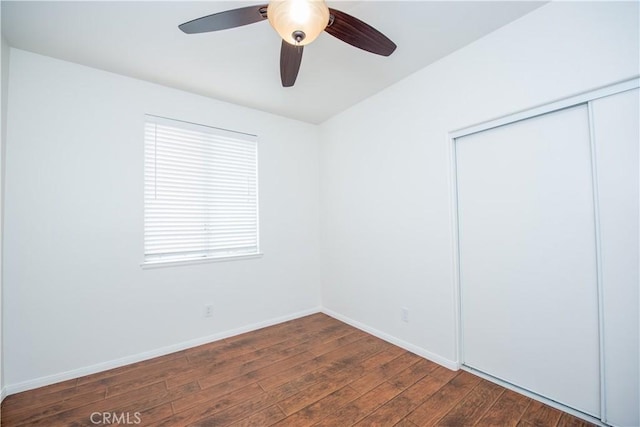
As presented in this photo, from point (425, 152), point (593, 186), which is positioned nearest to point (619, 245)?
point (593, 186)

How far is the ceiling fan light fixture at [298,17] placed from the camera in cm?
121

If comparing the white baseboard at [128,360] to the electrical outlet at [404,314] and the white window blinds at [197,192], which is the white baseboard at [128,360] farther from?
the electrical outlet at [404,314]

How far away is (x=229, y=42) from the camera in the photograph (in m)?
1.96

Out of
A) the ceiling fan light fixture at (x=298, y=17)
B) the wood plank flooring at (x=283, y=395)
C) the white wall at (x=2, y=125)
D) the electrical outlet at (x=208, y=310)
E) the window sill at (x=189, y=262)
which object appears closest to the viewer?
the ceiling fan light fixture at (x=298, y=17)

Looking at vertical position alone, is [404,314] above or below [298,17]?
below

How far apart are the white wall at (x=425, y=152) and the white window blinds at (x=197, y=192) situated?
3.56 ft

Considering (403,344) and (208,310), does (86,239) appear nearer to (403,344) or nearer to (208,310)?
(208,310)

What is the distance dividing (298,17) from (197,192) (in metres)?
2.07

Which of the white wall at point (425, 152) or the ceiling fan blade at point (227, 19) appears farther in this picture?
the white wall at point (425, 152)

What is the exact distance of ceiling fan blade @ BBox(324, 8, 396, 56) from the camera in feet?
4.42

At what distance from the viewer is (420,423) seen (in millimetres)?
1606

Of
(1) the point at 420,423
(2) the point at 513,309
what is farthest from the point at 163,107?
(2) the point at 513,309

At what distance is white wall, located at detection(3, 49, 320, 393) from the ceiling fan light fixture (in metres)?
1.86

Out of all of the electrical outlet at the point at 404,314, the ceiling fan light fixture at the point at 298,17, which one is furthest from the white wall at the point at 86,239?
the ceiling fan light fixture at the point at 298,17
